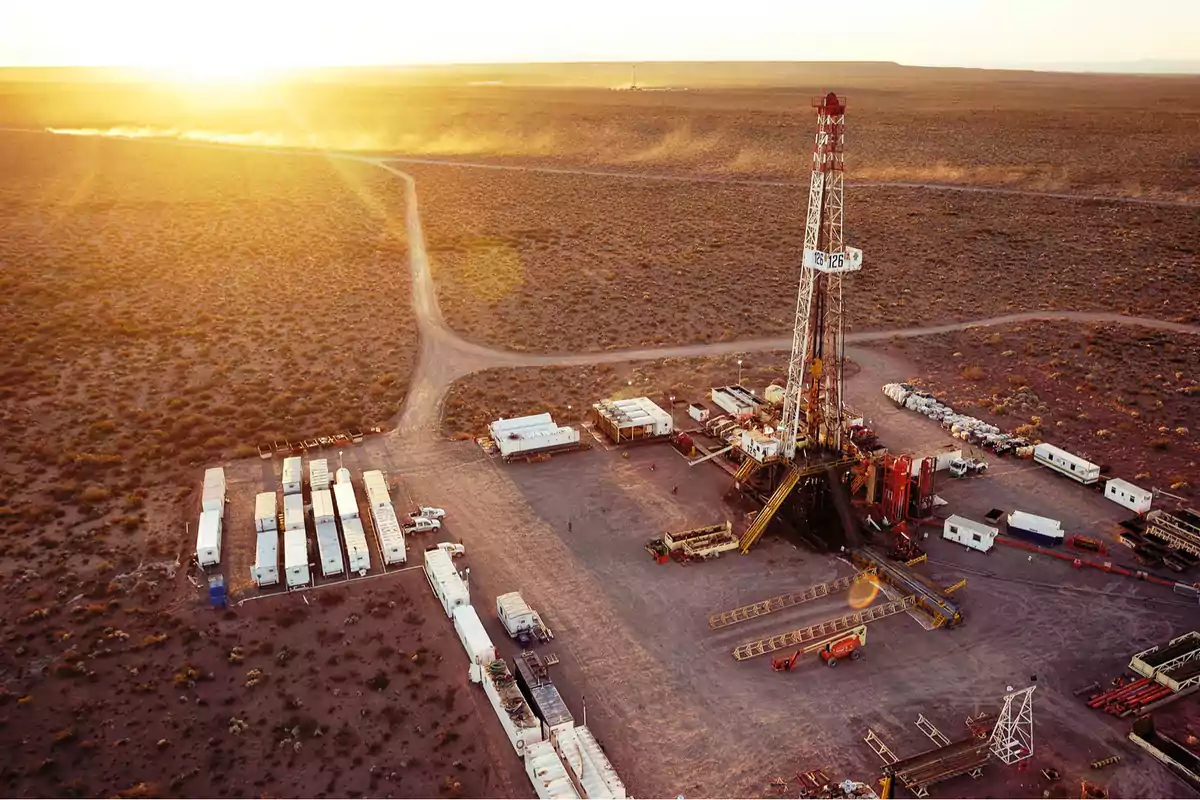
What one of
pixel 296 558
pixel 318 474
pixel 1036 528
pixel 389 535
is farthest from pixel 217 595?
pixel 1036 528

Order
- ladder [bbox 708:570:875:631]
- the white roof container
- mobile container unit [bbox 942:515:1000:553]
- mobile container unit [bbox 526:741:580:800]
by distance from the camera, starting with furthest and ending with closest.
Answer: the white roof container, mobile container unit [bbox 942:515:1000:553], ladder [bbox 708:570:875:631], mobile container unit [bbox 526:741:580:800]

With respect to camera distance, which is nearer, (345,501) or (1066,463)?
(345,501)

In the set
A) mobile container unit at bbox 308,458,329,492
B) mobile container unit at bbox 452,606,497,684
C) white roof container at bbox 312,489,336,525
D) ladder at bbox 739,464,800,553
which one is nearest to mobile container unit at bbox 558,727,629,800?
mobile container unit at bbox 452,606,497,684

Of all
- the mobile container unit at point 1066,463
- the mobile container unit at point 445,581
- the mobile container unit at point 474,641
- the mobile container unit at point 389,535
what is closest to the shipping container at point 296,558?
the mobile container unit at point 389,535

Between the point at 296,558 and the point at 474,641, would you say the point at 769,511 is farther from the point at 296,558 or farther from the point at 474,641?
the point at 296,558

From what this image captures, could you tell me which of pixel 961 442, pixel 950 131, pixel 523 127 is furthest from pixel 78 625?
pixel 523 127

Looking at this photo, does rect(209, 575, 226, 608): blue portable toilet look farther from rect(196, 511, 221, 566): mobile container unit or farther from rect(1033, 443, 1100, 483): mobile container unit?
rect(1033, 443, 1100, 483): mobile container unit
